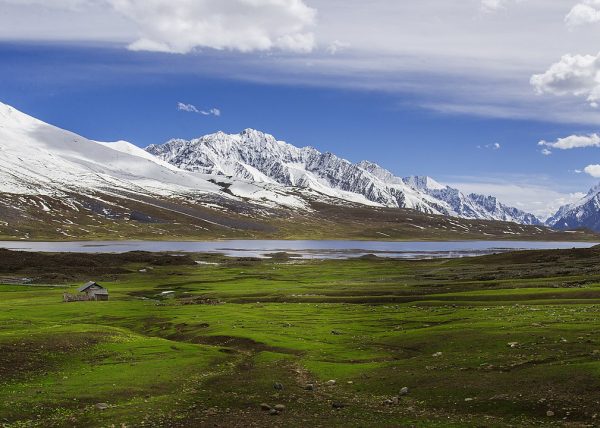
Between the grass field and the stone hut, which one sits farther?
the stone hut

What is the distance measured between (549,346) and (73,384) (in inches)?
1305

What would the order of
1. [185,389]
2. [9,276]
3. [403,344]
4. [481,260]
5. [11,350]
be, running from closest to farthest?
[185,389] < [11,350] < [403,344] < [9,276] < [481,260]

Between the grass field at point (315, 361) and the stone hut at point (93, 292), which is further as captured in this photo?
the stone hut at point (93, 292)

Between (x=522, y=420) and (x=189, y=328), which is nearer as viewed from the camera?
(x=522, y=420)

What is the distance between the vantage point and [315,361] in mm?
47594

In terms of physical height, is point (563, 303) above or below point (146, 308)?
above

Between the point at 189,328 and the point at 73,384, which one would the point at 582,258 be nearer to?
the point at 189,328

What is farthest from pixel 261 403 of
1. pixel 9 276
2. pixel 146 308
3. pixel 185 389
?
pixel 9 276

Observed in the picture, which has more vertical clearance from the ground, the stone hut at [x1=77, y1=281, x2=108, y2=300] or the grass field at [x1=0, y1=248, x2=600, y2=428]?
the grass field at [x1=0, y1=248, x2=600, y2=428]

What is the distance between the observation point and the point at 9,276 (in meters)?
151

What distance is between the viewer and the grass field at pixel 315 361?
32.1m

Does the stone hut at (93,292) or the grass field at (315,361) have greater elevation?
the grass field at (315,361)

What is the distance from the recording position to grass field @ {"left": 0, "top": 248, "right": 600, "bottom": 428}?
32094 millimetres

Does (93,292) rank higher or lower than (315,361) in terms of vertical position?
lower
